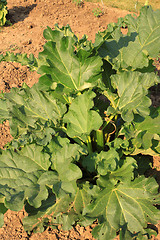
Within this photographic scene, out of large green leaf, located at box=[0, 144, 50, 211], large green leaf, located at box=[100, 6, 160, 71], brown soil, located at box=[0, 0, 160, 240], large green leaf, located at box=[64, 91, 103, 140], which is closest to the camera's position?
large green leaf, located at box=[0, 144, 50, 211]

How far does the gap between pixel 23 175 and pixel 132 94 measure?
47.6 inches

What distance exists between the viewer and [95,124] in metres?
2.15

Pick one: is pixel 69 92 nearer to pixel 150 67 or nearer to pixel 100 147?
pixel 100 147

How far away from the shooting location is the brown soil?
170 inches

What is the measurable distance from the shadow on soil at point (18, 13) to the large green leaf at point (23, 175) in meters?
4.78

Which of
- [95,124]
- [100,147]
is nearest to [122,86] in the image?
[95,124]

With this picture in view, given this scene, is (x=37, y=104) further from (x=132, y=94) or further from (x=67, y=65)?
(x=132, y=94)

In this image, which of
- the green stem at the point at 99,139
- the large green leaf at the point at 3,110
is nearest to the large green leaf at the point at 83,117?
the green stem at the point at 99,139

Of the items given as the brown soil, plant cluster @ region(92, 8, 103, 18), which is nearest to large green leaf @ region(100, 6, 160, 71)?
the brown soil

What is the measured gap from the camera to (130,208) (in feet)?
7.25

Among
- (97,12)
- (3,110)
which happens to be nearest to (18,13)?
(97,12)

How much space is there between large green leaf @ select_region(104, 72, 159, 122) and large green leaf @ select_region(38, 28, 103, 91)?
24 centimetres

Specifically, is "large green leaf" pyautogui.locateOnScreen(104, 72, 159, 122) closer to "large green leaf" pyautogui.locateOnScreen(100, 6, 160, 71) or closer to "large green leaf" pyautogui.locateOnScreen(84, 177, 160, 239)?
"large green leaf" pyautogui.locateOnScreen(100, 6, 160, 71)

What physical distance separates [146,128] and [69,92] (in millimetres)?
806
